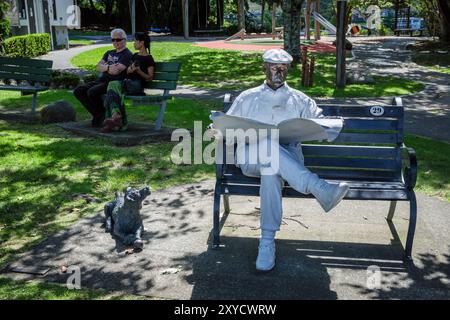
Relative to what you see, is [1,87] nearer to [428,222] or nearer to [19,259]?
[19,259]

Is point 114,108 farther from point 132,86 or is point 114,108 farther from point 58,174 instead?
point 58,174

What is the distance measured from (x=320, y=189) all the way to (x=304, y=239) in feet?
2.52

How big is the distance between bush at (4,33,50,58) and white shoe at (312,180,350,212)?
785 inches

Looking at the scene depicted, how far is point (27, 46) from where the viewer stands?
956 inches

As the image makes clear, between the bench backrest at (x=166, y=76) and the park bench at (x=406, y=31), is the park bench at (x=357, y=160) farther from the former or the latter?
the park bench at (x=406, y=31)

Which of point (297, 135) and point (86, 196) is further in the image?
point (86, 196)

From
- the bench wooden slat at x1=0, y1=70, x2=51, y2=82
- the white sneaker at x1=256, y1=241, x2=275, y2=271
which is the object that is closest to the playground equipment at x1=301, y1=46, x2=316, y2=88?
the bench wooden slat at x1=0, y1=70, x2=51, y2=82

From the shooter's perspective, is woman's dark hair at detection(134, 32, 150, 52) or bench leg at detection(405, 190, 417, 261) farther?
woman's dark hair at detection(134, 32, 150, 52)

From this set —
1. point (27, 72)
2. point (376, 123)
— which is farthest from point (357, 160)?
point (27, 72)

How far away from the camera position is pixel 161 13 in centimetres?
4369

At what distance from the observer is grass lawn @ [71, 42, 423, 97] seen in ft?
44.3

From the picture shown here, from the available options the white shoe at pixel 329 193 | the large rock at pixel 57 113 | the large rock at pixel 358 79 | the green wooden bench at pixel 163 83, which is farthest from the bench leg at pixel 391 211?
the large rock at pixel 358 79

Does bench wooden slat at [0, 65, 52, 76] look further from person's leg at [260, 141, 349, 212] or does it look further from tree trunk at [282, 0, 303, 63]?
tree trunk at [282, 0, 303, 63]
